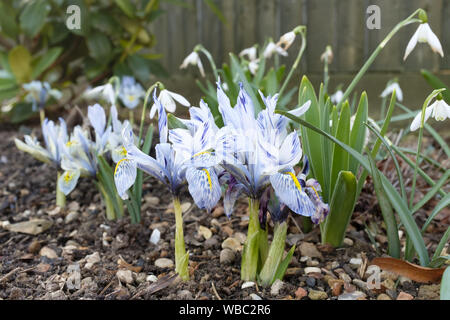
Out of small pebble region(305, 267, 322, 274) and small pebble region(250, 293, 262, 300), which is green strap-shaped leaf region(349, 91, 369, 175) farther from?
small pebble region(250, 293, 262, 300)

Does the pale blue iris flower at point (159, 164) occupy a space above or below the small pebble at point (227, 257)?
above

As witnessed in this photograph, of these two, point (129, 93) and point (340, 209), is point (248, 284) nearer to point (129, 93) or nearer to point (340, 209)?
point (340, 209)

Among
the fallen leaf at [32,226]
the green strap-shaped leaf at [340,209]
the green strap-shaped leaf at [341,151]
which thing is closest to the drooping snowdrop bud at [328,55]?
the green strap-shaped leaf at [341,151]

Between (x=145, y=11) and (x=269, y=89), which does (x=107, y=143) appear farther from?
(x=145, y=11)

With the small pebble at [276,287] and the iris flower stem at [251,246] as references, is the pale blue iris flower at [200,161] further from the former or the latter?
the small pebble at [276,287]
